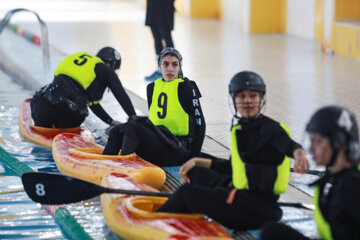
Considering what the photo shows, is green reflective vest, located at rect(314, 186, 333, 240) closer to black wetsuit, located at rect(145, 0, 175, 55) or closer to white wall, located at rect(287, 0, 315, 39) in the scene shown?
black wetsuit, located at rect(145, 0, 175, 55)

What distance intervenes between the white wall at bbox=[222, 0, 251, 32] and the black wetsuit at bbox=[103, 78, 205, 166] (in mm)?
8899

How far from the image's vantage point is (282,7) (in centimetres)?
1369

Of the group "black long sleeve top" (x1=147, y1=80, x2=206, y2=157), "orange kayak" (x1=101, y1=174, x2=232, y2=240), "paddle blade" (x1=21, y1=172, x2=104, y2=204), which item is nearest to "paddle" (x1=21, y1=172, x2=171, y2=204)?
"paddle blade" (x1=21, y1=172, x2=104, y2=204)

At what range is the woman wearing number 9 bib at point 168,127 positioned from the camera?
16.4 feet

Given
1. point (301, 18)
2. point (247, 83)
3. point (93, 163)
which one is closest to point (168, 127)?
point (93, 163)

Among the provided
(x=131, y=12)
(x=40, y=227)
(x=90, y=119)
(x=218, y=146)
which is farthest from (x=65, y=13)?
(x=40, y=227)

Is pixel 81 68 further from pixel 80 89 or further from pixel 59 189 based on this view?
pixel 59 189

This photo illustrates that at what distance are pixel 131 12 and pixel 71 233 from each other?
49.5 ft

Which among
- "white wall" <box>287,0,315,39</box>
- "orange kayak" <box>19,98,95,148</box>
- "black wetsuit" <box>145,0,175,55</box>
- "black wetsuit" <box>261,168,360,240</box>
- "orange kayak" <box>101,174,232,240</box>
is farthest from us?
→ "white wall" <box>287,0,315,39</box>

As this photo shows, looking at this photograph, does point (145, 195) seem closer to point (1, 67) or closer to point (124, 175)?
point (124, 175)

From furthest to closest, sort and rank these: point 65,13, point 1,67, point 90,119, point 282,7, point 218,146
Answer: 1. point 65,13
2. point 282,7
3. point 1,67
4. point 90,119
5. point 218,146

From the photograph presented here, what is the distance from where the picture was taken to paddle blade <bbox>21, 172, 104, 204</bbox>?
163 inches

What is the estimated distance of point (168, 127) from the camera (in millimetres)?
5172

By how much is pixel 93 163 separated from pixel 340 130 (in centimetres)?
252
